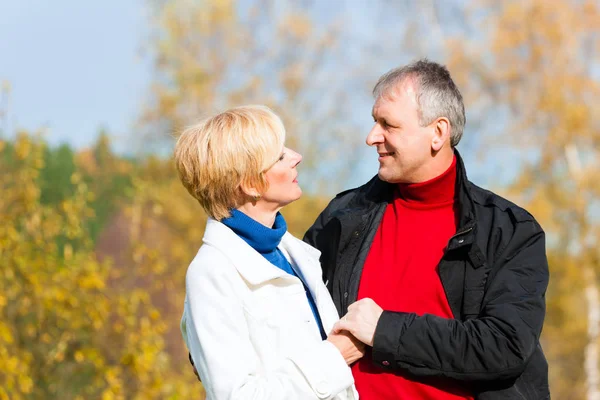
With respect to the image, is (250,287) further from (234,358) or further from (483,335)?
(483,335)

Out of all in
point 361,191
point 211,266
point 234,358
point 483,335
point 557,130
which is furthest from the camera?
point 557,130

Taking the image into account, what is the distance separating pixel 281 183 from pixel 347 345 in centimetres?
51

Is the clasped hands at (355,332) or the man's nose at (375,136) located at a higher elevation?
the man's nose at (375,136)

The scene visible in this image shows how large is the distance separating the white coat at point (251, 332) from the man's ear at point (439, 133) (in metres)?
0.67

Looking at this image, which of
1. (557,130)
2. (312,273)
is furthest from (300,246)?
(557,130)

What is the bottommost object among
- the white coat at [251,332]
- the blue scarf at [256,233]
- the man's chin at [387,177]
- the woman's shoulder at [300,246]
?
the white coat at [251,332]

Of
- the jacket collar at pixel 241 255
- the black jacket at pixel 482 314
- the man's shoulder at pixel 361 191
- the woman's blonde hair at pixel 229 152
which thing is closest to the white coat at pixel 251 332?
the jacket collar at pixel 241 255

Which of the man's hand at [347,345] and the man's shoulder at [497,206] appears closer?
the man's hand at [347,345]

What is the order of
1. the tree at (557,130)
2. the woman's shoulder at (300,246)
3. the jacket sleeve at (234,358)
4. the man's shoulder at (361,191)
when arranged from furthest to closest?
the tree at (557,130) < the man's shoulder at (361,191) < the woman's shoulder at (300,246) < the jacket sleeve at (234,358)

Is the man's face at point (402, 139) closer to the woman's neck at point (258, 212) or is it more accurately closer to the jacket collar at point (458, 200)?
the jacket collar at point (458, 200)

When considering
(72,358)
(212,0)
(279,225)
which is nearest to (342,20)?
(212,0)

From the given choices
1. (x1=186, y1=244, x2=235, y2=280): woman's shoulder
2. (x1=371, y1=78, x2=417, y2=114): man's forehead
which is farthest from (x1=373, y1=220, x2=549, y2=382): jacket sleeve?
(x1=371, y1=78, x2=417, y2=114): man's forehead

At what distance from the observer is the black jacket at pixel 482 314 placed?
2.58 m

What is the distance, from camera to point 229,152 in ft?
8.29
